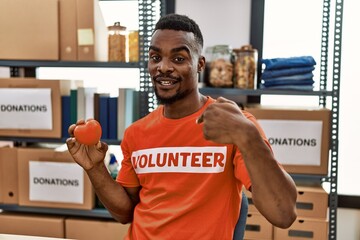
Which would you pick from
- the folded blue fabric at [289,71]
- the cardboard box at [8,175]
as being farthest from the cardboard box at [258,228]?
the cardboard box at [8,175]

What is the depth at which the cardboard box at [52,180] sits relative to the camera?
7.33 feet

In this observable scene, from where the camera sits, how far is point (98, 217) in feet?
7.54

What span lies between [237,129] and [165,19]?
557 millimetres

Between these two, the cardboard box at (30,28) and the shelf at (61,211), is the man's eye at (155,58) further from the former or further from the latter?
the shelf at (61,211)

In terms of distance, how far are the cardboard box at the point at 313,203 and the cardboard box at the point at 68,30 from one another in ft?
4.72

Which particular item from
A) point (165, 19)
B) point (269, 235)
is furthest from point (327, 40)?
point (165, 19)

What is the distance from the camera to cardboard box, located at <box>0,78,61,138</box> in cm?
221

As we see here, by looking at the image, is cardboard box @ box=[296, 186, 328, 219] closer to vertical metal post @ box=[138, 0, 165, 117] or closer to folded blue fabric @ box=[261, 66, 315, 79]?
folded blue fabric @ box=[261, 66, 315, 79]

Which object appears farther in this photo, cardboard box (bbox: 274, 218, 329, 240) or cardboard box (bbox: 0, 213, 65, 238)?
cardboard box (bbox: 0, 213, 65, 238)

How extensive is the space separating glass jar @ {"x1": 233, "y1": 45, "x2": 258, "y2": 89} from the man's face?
89 centimetres

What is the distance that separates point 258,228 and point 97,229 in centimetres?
89

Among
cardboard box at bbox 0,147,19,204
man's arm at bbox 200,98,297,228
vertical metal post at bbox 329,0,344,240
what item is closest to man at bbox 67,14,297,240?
man's arm at bbox 200,98,297,228

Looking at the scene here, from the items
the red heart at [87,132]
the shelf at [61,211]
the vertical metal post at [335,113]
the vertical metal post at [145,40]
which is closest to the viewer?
the red heart at [87,132]

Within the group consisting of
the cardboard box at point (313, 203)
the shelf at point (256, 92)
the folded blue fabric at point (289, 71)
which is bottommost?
the cardboard box at point (313, 203)
